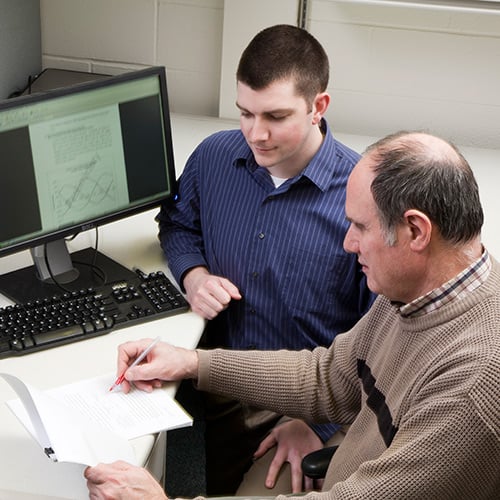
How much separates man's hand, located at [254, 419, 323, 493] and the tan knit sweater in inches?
5.8

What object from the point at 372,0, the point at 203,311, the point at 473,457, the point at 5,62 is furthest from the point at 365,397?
the point at 5,62

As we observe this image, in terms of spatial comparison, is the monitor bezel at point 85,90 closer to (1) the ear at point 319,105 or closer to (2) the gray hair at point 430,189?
(1) the ear at point 319,105

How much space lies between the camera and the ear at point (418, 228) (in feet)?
4.04

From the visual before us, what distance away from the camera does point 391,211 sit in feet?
4.17

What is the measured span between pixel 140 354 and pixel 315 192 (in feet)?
1.68

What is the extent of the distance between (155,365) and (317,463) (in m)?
0.34

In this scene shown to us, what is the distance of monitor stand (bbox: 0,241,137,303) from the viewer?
5.80 ft

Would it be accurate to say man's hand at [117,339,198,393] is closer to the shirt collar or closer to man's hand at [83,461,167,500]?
man's hand at [83,461,167,500]

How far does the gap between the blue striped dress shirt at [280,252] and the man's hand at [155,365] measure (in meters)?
0.26

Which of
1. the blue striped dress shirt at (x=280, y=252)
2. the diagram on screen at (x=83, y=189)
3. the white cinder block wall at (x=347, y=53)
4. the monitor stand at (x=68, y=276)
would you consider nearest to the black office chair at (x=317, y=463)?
the blue striped dress shirt at (x=280, y=252)

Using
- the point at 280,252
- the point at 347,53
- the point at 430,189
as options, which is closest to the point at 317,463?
the point at 280,252

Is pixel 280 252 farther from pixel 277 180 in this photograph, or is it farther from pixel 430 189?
pixel 430 189

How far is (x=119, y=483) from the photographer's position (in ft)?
4.25

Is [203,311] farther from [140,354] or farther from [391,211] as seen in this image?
[391,211]
